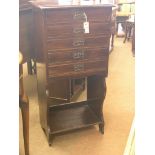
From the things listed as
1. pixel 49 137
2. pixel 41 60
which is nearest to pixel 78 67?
pixel 41 60

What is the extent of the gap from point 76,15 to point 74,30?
0.10 m

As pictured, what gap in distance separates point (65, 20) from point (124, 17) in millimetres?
4791

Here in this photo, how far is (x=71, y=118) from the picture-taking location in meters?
2.24

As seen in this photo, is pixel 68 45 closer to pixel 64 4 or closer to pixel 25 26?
pixel 64 4

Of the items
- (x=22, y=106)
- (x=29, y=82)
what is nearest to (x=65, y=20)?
(x=22, y=106)

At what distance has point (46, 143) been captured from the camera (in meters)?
2.09

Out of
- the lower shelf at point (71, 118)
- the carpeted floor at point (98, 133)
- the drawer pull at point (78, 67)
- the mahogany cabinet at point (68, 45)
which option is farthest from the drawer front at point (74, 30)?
the carpeted floor at point (98, 133)

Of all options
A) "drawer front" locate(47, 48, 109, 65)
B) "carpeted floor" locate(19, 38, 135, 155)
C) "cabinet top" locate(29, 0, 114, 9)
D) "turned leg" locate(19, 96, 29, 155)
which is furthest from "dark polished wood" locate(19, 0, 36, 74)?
"turned leg" locate(19, 96, 29, 155)

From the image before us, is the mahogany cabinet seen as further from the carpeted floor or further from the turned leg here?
the turned leg

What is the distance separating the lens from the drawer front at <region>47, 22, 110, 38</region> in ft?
5.74

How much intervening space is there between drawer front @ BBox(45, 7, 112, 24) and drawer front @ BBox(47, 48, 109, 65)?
0.21 metres

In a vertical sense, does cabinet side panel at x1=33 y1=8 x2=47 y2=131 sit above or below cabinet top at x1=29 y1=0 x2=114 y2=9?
below

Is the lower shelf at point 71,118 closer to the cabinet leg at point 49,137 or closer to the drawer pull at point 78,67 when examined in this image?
the cabinet leg at point 49,137

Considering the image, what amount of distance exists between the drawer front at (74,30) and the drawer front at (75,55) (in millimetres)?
112
